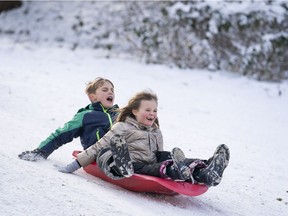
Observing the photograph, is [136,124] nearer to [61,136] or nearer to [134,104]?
[134,104]

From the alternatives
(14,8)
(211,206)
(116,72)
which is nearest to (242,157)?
(211,206)

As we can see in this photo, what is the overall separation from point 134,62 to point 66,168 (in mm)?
6542

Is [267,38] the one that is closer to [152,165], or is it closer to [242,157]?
[242,157]

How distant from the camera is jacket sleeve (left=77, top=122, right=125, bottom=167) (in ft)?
13.6

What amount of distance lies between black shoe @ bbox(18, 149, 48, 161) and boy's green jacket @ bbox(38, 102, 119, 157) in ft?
0.10

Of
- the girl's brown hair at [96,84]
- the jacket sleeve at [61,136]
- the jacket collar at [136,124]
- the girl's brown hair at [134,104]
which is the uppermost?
the girl's brown hair at [96,84]

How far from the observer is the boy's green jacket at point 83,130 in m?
4.50

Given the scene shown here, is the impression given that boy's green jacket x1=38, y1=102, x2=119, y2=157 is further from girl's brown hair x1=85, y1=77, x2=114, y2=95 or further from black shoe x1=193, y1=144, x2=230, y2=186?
black shoe x1=193, y1=144, x2=230, y2=186

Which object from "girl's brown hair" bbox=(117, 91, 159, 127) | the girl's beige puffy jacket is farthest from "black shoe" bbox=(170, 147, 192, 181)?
"girl's brown hair" bbox=(117, 91, 159, 127)

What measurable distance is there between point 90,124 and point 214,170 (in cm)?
122

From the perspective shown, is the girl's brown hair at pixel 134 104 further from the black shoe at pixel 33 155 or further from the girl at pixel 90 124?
the black shoe at pixel 33 155

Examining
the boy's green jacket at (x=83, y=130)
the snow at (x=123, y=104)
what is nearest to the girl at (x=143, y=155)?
the snow at (x=123, y=104)

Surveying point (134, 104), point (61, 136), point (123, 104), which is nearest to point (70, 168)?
point (61, 136)

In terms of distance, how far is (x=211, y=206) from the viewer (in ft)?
13.6
